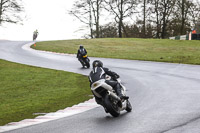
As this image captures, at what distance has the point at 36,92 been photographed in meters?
14.9

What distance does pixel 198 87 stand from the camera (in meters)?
14.3

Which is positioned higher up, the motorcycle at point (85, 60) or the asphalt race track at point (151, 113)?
the motorcycle at point (85, 60)

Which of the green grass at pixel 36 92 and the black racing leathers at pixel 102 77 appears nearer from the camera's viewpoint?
the black racing leathers at pixel 102 77

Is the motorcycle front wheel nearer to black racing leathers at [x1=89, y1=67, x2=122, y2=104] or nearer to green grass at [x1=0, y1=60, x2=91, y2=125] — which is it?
black racing leathers at [x1=89, y1=67, x2=122, y2=104]

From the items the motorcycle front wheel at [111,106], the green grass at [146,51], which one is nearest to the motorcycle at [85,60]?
the green grass at [146,51]

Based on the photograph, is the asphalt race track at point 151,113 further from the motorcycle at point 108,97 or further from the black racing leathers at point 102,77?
the black racing leathers at point 102,77

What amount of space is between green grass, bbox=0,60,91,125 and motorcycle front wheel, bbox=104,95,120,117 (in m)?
2.28

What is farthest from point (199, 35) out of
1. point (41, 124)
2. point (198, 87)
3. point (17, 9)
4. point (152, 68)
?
point (41, 124)

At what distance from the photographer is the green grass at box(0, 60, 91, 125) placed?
10.9 meters

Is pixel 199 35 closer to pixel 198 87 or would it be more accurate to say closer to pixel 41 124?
pixel 198 87

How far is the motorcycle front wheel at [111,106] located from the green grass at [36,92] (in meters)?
2.28

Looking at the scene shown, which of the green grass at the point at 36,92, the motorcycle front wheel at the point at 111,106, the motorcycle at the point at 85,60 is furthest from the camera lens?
the motorcycle at the point at 85,60

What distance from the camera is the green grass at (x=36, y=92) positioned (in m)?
10.9

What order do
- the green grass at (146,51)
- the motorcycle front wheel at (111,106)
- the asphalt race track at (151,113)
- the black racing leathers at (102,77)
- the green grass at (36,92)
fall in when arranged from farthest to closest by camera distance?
the green grass at (146,51)
the green grass at (36,92)
the black racing leathers at (102,77)
the motorcycle front wheel at (111,106)
the asphalt race track at (151,113)
